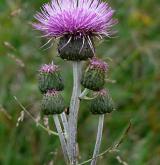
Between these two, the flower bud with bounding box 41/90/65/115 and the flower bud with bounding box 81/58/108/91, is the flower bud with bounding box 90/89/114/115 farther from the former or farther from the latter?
the flower bud with bounding box 41/90/65/115

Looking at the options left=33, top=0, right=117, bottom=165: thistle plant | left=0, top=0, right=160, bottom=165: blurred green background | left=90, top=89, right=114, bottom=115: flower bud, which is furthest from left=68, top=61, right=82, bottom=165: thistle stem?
left=0, top=0, right=160, bottom=165: blurred green background

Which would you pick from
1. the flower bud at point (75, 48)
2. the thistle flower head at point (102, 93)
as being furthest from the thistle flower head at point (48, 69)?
the thistle flower head at point (102, 93)

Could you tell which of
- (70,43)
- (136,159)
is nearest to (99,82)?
(70,43)

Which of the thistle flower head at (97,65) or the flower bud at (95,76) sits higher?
the thistle flower head at (97,65)

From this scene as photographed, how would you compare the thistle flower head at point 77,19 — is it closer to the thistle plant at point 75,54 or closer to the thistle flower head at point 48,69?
the thistle plant at point 75,54

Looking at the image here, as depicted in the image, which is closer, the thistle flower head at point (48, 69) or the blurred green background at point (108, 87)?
the thistle flower head at point (48, 69)

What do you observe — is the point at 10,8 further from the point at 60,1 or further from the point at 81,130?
the point at 60,1

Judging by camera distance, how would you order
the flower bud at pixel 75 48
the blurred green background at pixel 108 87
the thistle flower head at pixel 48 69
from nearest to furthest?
the flower bud at pixel 75 48 < the thistle flower head at pixel 48 69 < the blurred green background at pixel 108 87
